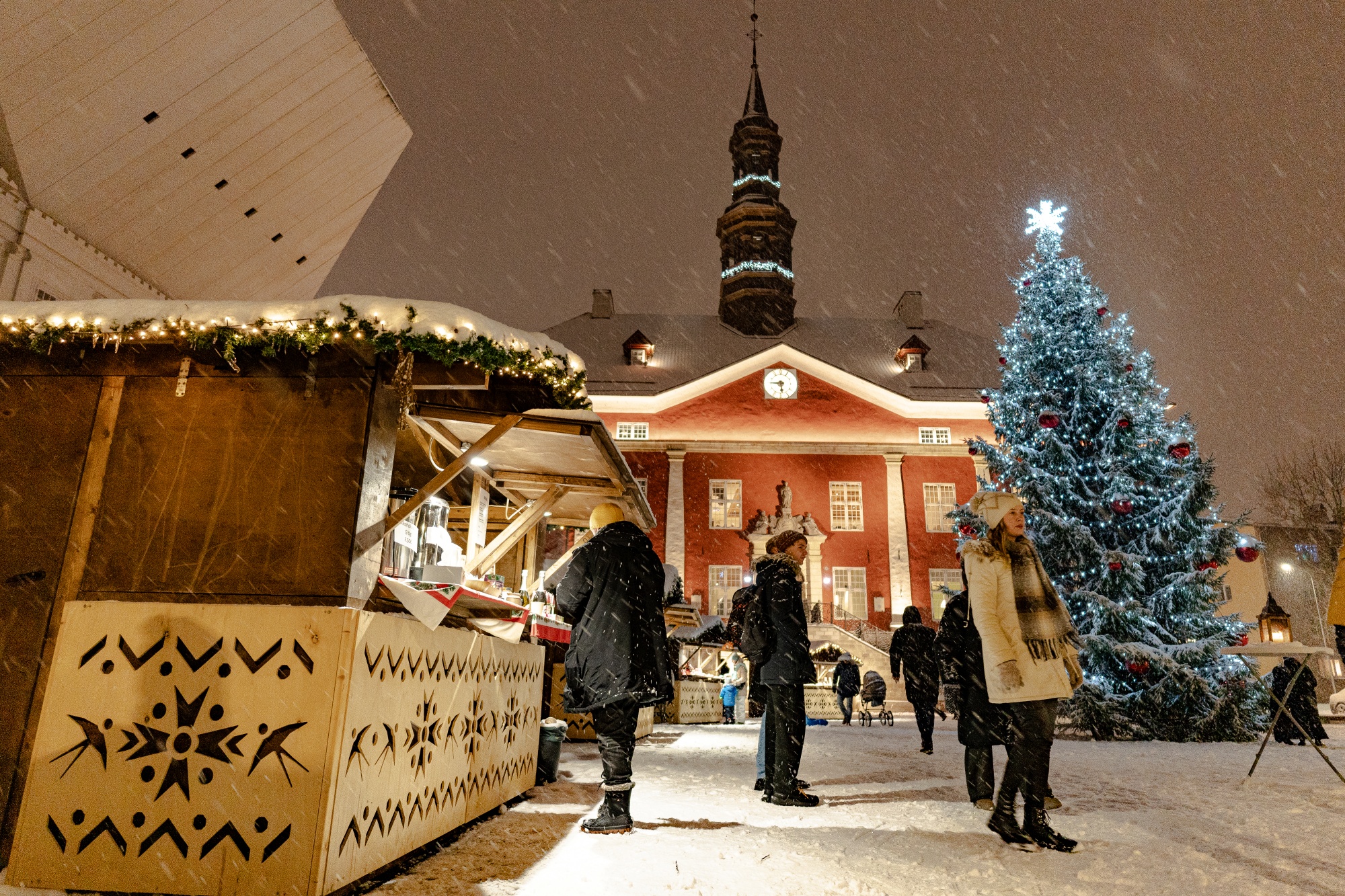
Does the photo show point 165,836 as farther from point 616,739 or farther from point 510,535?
point 510,535

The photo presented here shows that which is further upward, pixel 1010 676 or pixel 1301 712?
pixel 1010 676

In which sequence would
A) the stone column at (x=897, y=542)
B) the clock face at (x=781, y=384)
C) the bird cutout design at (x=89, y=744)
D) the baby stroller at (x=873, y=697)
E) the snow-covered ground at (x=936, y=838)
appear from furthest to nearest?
1. the clock face at (x=781, y=384)
2. the stone column at (x=897, y=542)
3. the baby stroller at (x=873, y=697)
4. the snow-covered ground at (x=936, y=838)
5. the bird cutout design at (x=89, y=744)

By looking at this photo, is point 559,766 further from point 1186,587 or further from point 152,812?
point 1186,587

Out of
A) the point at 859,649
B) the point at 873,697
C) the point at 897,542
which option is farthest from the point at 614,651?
the point at 897,542

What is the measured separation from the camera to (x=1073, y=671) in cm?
418

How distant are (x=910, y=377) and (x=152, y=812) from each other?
1292 inches

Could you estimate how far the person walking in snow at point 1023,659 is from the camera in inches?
154

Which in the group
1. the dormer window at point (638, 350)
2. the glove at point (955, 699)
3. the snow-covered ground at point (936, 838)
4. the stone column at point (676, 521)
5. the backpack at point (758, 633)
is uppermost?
the dormer window at point (638, 350)

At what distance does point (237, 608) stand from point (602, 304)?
35468mm

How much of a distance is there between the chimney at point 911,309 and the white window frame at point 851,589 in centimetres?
1419

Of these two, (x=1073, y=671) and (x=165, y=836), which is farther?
(x=1073, y=671)

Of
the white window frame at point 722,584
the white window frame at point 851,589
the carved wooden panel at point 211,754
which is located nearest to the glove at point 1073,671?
the carved wooden panel at point 211,754

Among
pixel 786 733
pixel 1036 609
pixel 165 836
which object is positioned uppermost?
pixel 1036 609

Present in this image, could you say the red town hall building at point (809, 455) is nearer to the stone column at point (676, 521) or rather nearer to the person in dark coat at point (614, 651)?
the stone column at point (676, 521)
